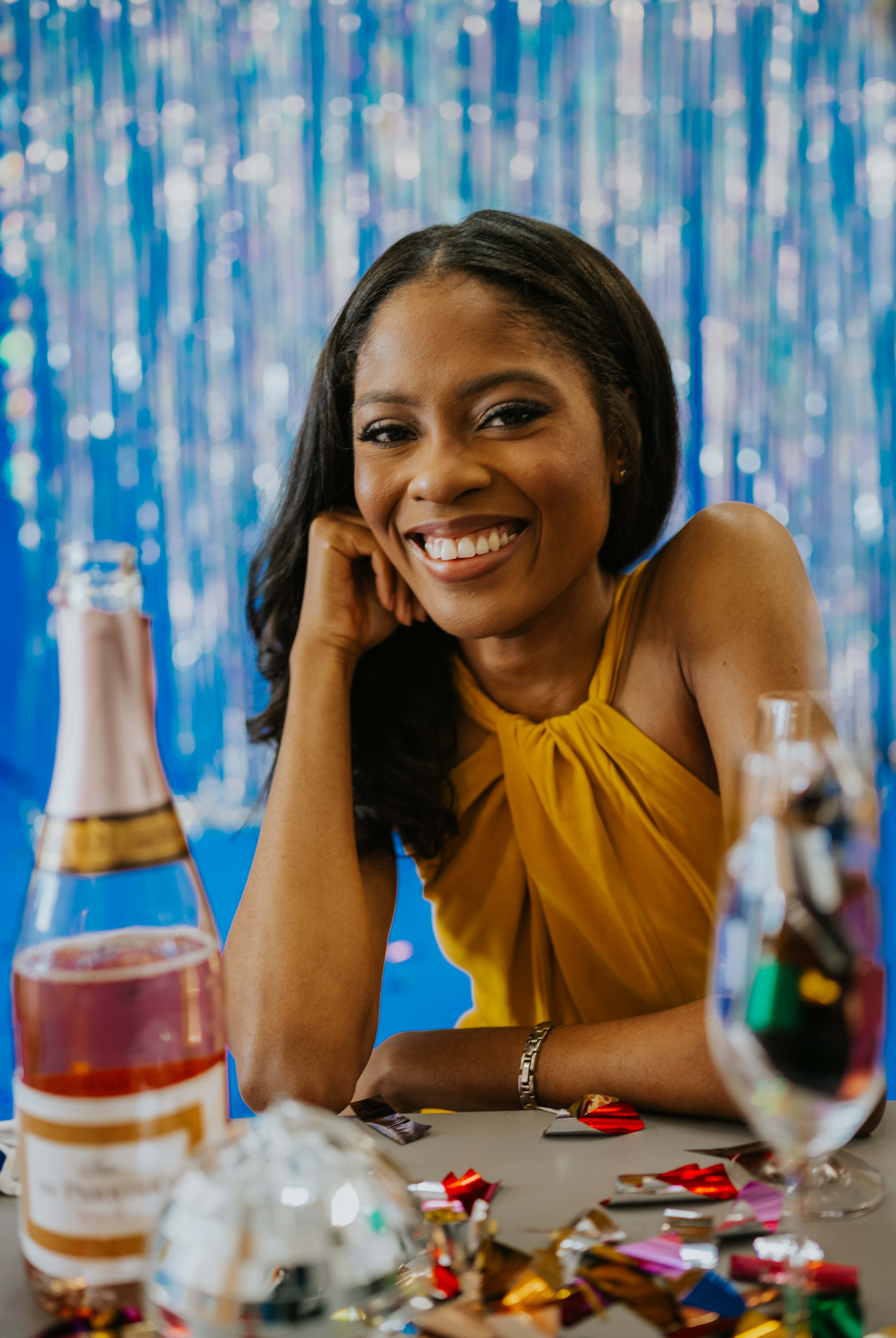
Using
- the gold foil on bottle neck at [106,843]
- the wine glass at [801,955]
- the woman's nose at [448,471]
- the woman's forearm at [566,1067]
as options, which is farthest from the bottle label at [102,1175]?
the woman's nose at [448,471]

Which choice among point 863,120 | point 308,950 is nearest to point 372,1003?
point 308,950

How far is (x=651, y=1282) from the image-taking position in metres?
0.53

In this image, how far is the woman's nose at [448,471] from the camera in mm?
1211

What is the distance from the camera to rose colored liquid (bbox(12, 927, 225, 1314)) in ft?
1.61

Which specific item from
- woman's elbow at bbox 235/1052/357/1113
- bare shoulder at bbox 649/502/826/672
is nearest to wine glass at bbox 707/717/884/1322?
woman's elbow at bbox 235/1052/357/1113

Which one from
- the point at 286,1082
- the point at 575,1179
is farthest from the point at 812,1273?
the point at 286,1082

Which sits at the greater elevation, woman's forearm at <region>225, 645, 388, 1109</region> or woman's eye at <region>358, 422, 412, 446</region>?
woman's eye at <region>358, 422, 412, 446</region>

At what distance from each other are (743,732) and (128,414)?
2.86m

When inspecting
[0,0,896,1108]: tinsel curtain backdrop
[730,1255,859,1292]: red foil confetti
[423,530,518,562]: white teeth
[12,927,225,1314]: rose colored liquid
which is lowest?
[730,1255,859,1292]: red foil confetti

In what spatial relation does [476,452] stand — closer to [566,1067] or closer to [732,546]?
[732,546]

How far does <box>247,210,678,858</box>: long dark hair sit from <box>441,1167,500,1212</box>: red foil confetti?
709 millimetres

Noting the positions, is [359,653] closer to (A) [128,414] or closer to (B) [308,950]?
(B) [308,950]

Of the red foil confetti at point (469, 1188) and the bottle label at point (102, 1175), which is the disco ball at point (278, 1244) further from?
the red foil confetti at point (469, 1188)

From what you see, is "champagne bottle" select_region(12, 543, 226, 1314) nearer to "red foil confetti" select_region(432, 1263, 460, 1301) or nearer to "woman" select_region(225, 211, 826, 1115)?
"red foil confetti" select_region(432, 1263, 460, 1301)
